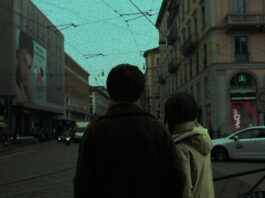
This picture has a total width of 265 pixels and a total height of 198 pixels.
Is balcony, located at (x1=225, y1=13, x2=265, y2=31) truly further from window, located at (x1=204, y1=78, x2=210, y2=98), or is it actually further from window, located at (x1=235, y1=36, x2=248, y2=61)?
window, located at (x1=204, y1=78, x2=210, y2=98)

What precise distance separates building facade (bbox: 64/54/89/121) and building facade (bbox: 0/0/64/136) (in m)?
16.9

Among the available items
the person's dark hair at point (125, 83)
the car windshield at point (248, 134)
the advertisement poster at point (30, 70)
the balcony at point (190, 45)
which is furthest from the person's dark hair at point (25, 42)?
the person's dark hair at point (125, 83)

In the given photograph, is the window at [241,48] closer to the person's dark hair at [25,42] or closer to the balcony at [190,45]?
the balcony at [190,45]

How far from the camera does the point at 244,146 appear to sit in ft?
63.8

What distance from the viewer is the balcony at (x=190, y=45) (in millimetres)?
44484

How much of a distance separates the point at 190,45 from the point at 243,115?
381 inches

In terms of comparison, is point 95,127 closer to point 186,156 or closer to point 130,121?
point 130,121

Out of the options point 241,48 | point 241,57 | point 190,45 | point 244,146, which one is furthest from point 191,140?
point 190,45

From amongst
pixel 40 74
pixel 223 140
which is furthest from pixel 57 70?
pixel 223 140

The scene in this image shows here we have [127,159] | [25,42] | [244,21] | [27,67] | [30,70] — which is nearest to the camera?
[127,159]


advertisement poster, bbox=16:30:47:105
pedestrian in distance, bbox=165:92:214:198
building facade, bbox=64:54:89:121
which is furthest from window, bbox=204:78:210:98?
building facade, bbox=64:54:89:121

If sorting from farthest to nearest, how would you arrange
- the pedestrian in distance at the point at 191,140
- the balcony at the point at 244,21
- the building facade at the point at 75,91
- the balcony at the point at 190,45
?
the building facade at the point at 75,91 < the balcony at the point at 190,45 < the balcony at the point at 244,21 < the pedestrian in distance at the point at 191,140

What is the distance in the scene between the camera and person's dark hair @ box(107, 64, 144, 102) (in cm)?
273

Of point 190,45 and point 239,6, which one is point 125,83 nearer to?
point 239,6
